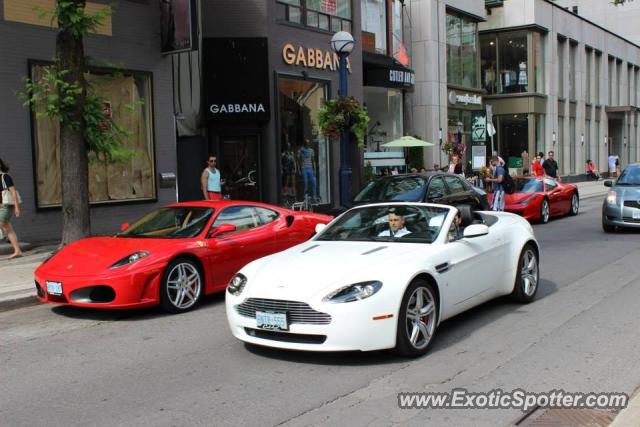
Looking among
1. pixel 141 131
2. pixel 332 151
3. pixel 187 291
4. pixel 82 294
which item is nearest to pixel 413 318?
pixel 187 291

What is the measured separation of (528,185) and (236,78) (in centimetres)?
828

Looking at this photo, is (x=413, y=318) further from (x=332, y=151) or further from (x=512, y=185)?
(x=332, y=151)

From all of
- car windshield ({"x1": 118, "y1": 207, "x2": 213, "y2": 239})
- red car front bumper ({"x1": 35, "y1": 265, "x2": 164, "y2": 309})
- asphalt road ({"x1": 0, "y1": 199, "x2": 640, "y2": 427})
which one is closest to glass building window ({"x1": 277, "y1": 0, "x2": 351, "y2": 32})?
car windshield ({"x1": 118, "y1": 207, "x2": 213, "y2": 239})

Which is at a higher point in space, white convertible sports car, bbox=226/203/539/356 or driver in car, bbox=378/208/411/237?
driver in car, bbox=378/208/411/237

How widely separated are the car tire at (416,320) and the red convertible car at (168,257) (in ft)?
10.7

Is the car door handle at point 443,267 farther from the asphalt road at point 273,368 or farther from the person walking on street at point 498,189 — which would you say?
the person walking on street at point 498,189

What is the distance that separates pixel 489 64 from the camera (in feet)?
121

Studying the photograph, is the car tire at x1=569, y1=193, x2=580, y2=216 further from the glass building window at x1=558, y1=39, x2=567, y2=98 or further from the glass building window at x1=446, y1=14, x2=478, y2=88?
the glass building window at x1=558, y1=39, x2=567, y2=98

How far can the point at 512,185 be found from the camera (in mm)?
17188

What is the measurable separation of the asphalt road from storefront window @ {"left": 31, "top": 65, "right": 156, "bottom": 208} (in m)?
6.12

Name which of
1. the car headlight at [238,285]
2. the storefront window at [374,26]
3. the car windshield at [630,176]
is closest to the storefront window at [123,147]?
the car headlight at [238,285]

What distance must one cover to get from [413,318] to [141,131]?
11.4 meters

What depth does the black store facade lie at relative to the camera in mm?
17562

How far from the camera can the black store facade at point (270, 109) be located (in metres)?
17.6
